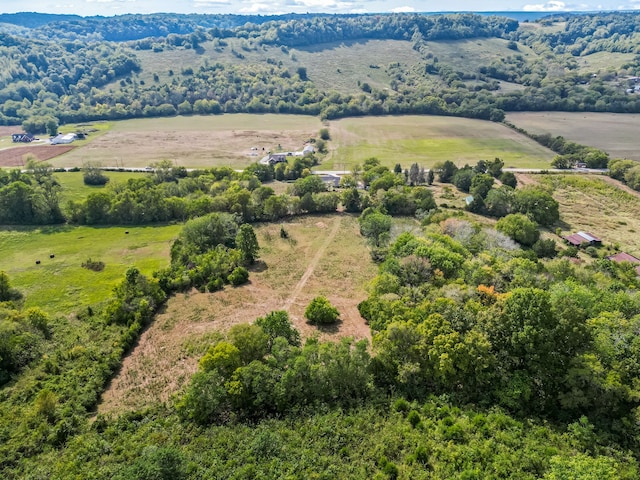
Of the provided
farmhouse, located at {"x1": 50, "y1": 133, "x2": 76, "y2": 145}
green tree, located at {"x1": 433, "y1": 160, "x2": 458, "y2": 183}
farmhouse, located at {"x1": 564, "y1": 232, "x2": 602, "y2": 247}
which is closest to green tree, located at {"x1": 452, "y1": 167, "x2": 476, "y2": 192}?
green tree, located at {"x1": 433, "y1": 160, "x2": 458, "y2": 183}

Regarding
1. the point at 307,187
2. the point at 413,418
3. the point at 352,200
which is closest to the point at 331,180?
the point at 307,187

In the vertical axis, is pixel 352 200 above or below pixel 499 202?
below

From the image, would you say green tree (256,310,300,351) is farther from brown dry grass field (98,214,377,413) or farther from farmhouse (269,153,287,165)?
farmhouse (269,153,287,165)

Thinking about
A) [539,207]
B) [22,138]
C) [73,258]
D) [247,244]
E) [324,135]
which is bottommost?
[73,258]

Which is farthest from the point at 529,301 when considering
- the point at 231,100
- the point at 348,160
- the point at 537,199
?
the point at 231,100

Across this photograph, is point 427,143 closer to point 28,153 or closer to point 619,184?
point 619,184

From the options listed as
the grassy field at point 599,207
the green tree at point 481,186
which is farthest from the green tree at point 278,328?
the grassy field at point 599,207

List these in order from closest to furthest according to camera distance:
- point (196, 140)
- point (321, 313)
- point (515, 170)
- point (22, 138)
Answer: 1. point (321, 313)
2. point (515, 170)
3. point (196, 140)
4. point (22, 138)
